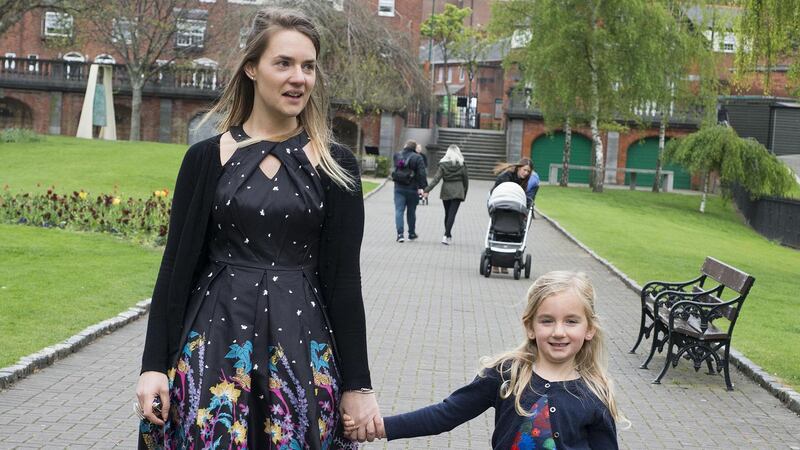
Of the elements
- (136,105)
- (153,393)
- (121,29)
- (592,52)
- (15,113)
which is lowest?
(153,393)

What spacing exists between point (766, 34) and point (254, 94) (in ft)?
58.8

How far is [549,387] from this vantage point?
4391 mm

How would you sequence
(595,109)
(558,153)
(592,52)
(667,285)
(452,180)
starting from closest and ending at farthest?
(667,285) → (452,180) → (592,52) → (595,109) → (558,153)

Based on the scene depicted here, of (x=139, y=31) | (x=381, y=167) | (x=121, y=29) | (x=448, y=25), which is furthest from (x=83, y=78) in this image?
(x=448, y=25)

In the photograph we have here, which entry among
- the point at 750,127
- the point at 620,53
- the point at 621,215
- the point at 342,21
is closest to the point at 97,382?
the point at 621,215

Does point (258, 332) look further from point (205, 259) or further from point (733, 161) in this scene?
point (733, 161)

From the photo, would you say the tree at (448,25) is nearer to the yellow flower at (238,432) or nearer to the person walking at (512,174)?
the person walking at (512,174)

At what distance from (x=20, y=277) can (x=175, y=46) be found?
47.5 metres

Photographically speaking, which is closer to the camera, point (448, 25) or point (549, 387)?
point (549, 387)

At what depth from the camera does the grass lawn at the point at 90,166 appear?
32.0 meters

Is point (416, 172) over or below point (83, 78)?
below

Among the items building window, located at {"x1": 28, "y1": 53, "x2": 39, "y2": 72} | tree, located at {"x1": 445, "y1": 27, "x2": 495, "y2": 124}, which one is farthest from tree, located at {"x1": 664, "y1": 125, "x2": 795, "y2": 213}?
tree, located at {"x1": 445, "y1": 27, "x2": 495, "y2": 124}

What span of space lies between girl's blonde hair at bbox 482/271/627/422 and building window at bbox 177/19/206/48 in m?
53.7

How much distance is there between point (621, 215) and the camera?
3900cm
